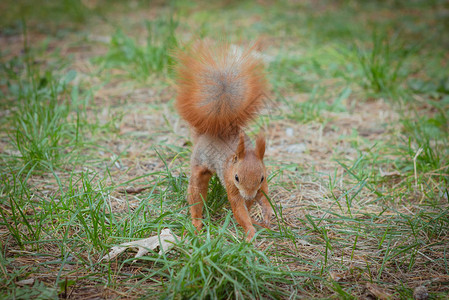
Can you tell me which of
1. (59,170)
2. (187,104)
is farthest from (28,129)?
(187,104)

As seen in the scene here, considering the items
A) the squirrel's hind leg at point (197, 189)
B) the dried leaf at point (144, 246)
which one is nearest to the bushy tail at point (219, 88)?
the squirrel's hind leg at point (197, 189)

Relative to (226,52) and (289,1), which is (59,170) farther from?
(289,1)

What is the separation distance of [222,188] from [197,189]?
0.57 feet

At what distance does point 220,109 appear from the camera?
1.79 metres

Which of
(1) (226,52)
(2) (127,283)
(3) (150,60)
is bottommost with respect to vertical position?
(2) (127,283)

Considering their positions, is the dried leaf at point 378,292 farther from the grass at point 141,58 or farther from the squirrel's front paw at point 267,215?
the grass at point 141,58

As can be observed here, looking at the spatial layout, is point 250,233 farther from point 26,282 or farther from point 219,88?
point 26,282

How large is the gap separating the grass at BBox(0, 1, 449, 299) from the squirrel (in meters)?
0.11

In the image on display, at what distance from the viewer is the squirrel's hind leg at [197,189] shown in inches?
72.9

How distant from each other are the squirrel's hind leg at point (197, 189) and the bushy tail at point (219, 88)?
187 millimetres

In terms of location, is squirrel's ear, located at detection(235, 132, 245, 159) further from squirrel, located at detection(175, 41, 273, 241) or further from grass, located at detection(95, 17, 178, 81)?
grass, located at detection(95, 17, 178, 81)

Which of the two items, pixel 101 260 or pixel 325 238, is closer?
pixel 101 260

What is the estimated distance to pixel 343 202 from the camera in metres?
2.09

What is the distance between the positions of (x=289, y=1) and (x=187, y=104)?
579 cm
